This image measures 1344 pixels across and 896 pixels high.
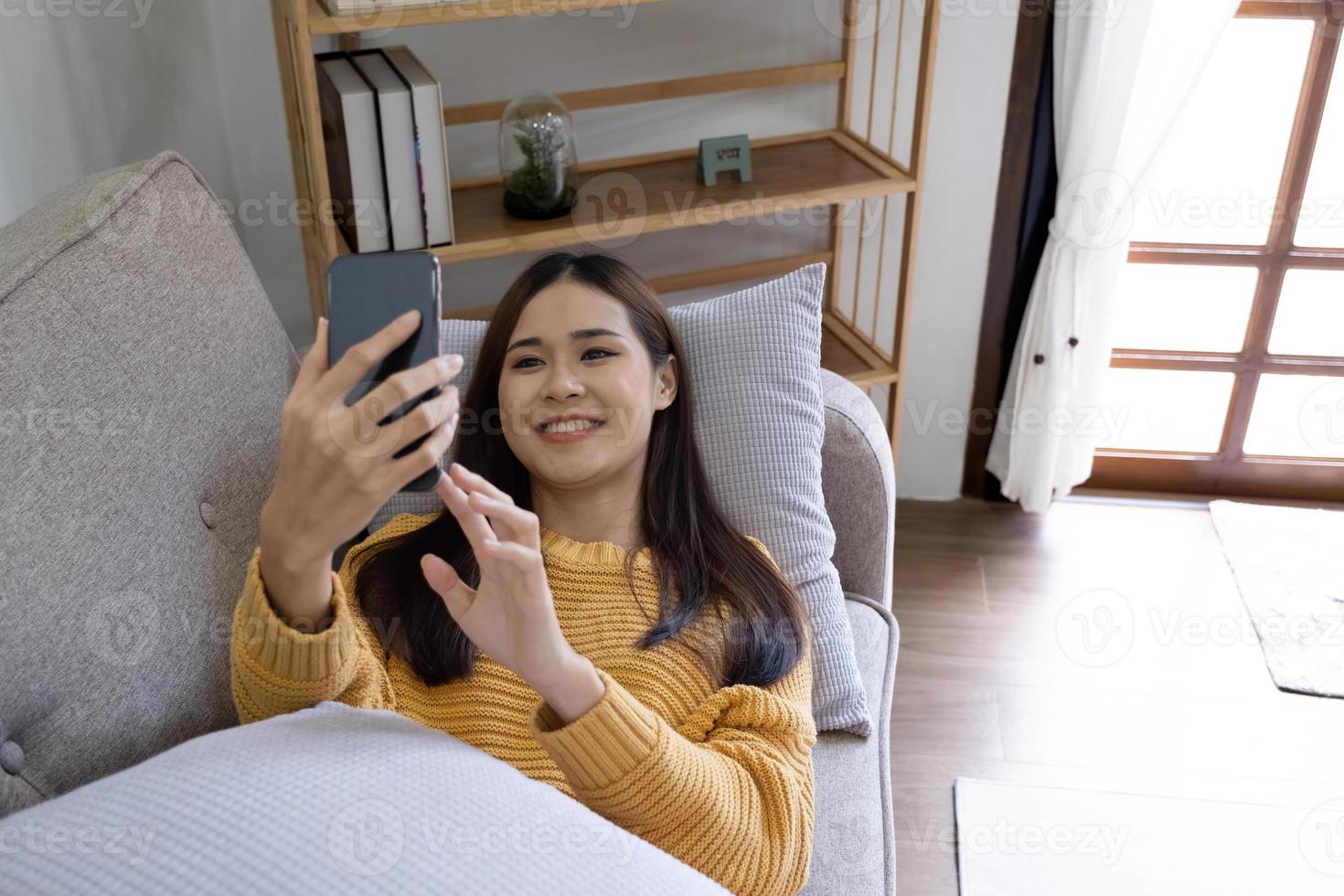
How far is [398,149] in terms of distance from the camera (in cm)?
172

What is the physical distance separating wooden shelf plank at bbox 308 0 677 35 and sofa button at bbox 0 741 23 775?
988 mm

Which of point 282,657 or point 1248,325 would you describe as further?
point 1248,325

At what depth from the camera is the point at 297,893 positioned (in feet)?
2.30

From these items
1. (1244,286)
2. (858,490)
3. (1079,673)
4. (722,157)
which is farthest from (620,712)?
(1244,286)

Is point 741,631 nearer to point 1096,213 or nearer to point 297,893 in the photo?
point 297,893

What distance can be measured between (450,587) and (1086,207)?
1696 millimetres

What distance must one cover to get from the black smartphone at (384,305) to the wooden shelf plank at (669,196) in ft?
2.78

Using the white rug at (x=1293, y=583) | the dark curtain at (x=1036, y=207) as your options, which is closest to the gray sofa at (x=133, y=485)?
the white rug at (x=1293, y=583)

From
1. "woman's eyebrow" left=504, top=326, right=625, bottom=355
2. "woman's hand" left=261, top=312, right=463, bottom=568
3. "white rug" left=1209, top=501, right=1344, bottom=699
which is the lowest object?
"white rug" left=1209, top=501, right=1344, bottom=699

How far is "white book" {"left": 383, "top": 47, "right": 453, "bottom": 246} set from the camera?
1.71 metres

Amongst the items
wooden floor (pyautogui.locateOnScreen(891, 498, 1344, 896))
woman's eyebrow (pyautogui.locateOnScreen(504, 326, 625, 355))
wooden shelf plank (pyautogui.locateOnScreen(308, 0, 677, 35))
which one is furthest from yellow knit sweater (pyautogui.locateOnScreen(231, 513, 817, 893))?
wooden floor (pyautogui.locateOnScreen(891, 498, 1344, 896))

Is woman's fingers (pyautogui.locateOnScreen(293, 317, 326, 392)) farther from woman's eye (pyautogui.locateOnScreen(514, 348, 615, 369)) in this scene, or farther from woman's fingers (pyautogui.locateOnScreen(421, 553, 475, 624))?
woman's eye (pyautogui.locateOnScreen(514, 348, 615, 369))

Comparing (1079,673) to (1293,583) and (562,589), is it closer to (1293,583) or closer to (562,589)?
(1293,583)

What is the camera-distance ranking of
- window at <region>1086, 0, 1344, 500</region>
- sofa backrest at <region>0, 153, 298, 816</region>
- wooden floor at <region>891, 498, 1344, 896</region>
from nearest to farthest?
sofa backrest at <region>0, 153, 298, 816</region> → wooden floor at <region>891, 498, 1344, 896</region> → window at <region>1086, 0, 1344, 500</region>
